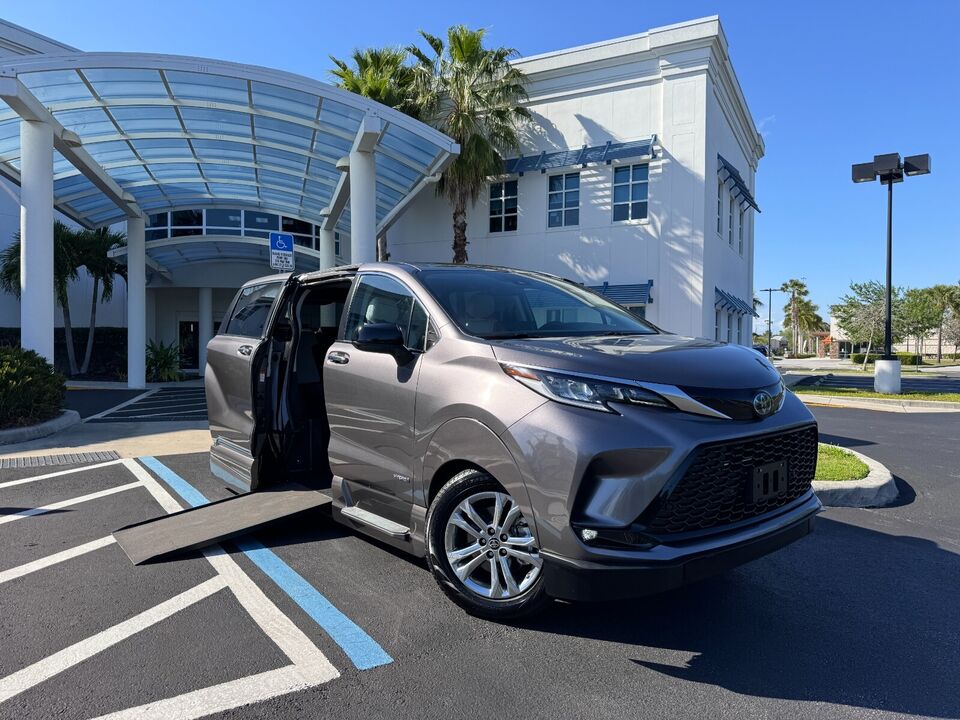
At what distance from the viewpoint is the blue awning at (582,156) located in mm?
19484

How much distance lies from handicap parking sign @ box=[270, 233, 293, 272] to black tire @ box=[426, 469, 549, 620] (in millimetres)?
7512

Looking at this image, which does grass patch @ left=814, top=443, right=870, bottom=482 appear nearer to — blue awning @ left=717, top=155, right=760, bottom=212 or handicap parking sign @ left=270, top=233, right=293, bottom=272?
handicap parking sign @ left=270, top=233, right=293, bottom=272

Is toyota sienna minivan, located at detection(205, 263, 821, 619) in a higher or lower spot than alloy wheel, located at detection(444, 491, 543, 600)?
higher

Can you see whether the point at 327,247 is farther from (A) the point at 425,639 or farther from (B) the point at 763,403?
(B) the point at 763,403

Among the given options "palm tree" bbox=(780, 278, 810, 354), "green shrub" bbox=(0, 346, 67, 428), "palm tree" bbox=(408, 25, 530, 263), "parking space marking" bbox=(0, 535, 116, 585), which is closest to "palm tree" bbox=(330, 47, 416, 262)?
"palm tree" bbox=(408, 25, 530, 263)

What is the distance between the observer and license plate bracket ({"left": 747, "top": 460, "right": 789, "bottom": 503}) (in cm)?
292

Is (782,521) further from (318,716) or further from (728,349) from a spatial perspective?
(318,716)

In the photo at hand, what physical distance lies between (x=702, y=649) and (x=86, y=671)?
273 centimetres

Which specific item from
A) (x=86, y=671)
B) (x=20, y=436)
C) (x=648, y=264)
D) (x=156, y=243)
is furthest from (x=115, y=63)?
(x=648, y=264)

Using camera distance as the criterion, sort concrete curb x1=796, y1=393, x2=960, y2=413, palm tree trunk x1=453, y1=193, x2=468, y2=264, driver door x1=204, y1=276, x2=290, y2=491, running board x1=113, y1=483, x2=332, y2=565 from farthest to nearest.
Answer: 1. palm tree trunk x1=453, y1=193, x2=468, y2=264
2. concrete curb x1=796, y1=393, x2=960, y2=413
3. driver door x1=204, y1=276, x2=290, y2=491
4. running board x1=113, y1=483, x2=332, y2=565

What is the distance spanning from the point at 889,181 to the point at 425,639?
20515 mm

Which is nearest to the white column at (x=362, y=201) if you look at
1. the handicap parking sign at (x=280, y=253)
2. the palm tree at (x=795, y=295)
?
the handicap parking sign at (x=280, y=253)

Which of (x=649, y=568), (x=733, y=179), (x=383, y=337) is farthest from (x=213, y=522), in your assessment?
(x=733, y=179)

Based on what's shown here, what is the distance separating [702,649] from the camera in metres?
3.02
